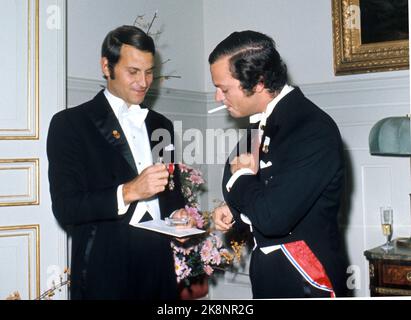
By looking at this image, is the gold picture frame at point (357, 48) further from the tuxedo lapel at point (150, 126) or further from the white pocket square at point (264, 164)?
the white pocket square at point (264, 164)

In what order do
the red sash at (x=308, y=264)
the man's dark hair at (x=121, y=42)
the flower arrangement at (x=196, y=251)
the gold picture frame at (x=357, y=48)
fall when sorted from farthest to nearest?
the gold picture frame at (x=357, y=48)
the flower arrangement at (x=196, y=251)
the man's dark hair at (x=121, y=42)
the red sash at (x=308, y=264)

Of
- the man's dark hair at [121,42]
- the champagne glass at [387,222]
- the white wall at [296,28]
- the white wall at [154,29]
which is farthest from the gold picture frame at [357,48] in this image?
the man's dark hair at [121,42]

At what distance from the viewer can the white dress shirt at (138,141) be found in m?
1.51

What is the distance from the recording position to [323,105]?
2332 millimetres

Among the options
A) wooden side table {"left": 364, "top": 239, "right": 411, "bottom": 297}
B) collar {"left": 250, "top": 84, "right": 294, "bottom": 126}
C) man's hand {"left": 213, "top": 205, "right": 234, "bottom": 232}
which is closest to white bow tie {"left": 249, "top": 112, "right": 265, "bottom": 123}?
collar {"left": 250, "top": 84, "right": 294, "bottom": 126}

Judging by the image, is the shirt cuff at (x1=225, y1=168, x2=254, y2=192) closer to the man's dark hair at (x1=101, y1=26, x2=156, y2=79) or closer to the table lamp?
the man's dark hair at (x1=101, y1=26, x2=156, y2=79)

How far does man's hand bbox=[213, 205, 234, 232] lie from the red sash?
0.20 m

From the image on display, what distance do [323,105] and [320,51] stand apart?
232mm

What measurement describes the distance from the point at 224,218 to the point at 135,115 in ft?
1.30

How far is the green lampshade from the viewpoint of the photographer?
6.25 feet

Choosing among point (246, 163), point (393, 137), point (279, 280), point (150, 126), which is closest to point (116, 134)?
point (150, 126)

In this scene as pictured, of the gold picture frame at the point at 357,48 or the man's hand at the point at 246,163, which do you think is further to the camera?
the gold picture frame at the point at 357,48

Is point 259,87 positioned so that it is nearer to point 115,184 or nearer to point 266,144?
point 266,144

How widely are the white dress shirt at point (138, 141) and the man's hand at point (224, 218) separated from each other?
22 centimetres
